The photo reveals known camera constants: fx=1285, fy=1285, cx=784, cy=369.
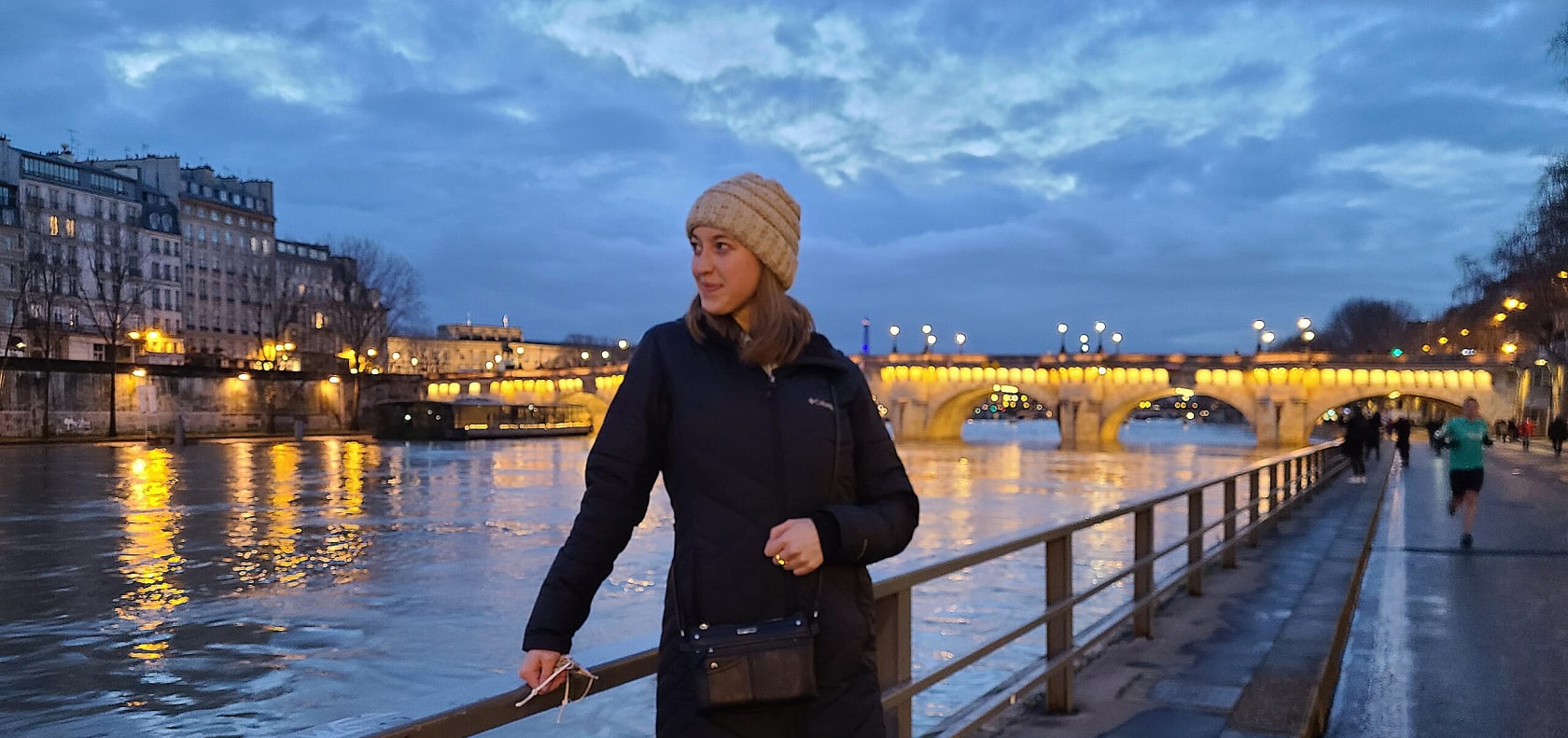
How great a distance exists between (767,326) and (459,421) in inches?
2786

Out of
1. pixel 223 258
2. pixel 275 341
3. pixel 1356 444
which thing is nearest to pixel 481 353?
pixel 223 258

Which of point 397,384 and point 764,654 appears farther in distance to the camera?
point 397,384

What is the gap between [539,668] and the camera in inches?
94.7

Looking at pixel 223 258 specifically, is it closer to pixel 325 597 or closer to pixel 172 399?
pixel 172 399

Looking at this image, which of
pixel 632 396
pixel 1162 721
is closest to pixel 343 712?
pixel 1162 721

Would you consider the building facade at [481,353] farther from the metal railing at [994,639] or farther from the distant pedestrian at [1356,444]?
the metal railing at [994,639]

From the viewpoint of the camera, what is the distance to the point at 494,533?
21094mm

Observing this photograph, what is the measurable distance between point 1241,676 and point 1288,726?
121cm

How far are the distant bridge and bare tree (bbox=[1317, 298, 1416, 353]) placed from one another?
41.0 metres

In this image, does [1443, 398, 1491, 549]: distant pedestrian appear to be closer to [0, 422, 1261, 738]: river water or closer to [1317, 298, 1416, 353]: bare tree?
[0, 422, 1261, 738]: river water

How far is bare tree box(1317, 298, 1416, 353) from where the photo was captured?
389ft

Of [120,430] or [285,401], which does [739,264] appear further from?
[285,401]

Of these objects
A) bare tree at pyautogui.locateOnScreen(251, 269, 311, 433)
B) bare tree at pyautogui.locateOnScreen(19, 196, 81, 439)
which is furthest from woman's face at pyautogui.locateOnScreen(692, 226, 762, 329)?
bare tree at pyautogui.locateOnScreen(251, 269, 311, 433)

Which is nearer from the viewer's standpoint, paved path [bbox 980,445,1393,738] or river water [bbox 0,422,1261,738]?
paved path [bbox 980,445,1393,738]
